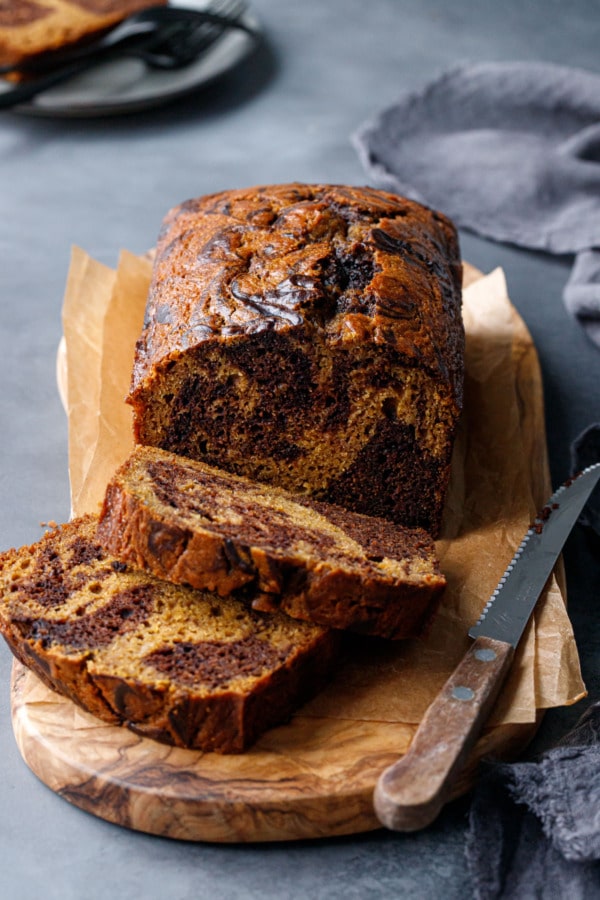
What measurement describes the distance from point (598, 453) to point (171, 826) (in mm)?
2115

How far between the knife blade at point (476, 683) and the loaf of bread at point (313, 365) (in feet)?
1.30

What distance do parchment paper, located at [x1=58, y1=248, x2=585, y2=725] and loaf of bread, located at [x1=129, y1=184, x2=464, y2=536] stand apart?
0.25 metres

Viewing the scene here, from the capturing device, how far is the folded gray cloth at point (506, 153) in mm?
5332

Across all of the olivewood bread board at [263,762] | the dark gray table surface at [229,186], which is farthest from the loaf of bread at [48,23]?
the olivewood bread board at [263,762]

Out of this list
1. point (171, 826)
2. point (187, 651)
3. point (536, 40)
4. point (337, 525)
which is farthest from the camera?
point (536, 40)

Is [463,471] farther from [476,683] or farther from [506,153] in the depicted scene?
[506,153]

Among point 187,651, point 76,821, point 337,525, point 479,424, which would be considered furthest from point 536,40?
point 76,821

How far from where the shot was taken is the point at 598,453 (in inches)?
154

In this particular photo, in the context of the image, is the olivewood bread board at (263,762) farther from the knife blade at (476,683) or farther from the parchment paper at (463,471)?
the knife blade at (476,683)

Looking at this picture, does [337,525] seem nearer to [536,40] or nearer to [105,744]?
[105,744]

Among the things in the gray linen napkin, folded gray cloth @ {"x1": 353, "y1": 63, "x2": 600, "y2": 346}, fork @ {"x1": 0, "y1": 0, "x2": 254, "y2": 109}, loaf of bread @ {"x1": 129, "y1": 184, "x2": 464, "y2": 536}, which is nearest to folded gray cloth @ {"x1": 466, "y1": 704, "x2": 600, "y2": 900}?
the gray linen napkin

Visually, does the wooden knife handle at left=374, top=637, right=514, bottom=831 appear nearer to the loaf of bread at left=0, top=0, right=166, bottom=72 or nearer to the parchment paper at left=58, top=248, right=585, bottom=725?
the parchment paper at left=58, top=248, right=585, bottom=725

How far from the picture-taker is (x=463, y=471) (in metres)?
3.96

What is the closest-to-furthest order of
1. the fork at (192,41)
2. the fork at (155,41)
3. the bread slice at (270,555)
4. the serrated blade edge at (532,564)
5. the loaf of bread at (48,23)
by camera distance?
1. the bread slice at (270,555)
2. the serrated blade edge at (532,564)
3. the loaf of bread at (48,23)
4. the fork at (155,41)
5. the fork at (192,41)
